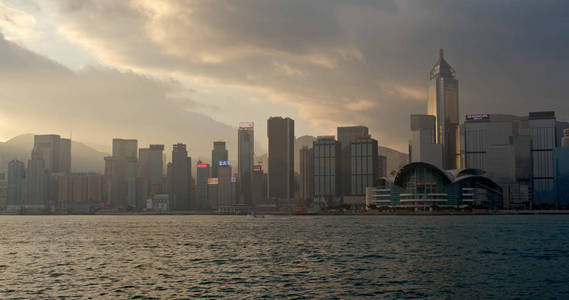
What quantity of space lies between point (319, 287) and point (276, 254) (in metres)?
31.4

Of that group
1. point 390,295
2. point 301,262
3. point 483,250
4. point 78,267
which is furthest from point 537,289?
point 78,267

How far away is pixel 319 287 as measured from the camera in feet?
169

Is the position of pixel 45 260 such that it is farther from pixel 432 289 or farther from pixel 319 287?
pixel 432 289

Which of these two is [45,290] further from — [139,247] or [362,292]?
[139,247]

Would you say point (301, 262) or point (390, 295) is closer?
point (390, 295)

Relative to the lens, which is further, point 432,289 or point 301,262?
point 301,262

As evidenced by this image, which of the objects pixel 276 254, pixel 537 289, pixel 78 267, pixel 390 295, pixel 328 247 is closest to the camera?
pixel 390 295

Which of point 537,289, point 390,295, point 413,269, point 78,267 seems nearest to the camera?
point 390,295

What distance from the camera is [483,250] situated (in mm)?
85812

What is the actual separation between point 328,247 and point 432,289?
45.0 m

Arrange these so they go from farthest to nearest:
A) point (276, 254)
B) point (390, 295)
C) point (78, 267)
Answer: point (276, 254) < point (78, 267) < point (390, 295)

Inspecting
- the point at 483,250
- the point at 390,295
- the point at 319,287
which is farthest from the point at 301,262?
the point at 483,250

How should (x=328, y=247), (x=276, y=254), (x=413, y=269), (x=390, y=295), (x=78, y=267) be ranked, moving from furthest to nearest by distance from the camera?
(x=328, y=247) → (x=276, y=254) → (x=78, y=267) → (x=413, y=269) → (x=390, y=295)

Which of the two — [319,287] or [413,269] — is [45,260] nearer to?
[319,287]
